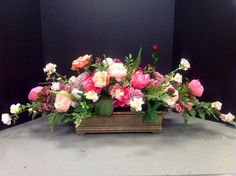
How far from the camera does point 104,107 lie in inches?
35.2

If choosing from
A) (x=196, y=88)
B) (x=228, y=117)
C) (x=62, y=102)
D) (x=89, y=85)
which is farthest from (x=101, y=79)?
(x=228, y=117)

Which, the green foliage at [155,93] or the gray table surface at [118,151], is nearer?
the gray table surface at [118,151]

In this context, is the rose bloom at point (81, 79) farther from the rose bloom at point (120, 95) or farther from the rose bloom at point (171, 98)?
the rose bloom at point (171, 98)

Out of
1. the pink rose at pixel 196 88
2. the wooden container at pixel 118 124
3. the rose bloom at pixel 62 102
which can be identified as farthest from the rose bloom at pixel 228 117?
the rose bloom at pixel 62 102

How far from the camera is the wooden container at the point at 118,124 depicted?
37.2 inches

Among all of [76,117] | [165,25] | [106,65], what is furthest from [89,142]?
[165,25]

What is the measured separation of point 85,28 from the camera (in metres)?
1.24

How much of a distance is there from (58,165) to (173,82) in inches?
21.5

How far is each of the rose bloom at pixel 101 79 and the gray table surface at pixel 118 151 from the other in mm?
197

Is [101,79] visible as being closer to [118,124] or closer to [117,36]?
[118,124]

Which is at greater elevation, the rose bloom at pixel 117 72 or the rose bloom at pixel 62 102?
the rose bloom at pixel 117 72

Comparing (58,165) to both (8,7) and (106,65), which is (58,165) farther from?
(8,7)

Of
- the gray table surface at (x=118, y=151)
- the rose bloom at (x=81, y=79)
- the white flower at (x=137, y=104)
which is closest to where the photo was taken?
the gray table surface at (x=118, y=151)

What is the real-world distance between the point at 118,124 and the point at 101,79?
0.19 meters
